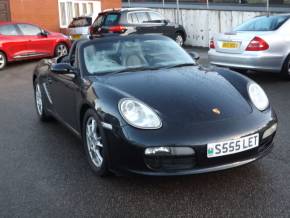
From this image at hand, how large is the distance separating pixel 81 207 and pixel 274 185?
1.66m

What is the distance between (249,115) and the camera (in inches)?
162

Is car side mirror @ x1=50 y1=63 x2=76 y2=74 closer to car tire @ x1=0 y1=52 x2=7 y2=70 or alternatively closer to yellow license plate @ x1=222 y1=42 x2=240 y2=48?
yellow license plate @ x1=222 y1=42 x2=240 y2=48

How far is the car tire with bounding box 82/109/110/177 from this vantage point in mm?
4211

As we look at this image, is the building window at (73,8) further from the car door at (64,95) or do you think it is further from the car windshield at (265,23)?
the car door at (64,95)

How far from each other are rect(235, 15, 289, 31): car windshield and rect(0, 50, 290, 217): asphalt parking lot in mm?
4217

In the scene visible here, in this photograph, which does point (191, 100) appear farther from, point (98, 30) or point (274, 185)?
point (98, 30)

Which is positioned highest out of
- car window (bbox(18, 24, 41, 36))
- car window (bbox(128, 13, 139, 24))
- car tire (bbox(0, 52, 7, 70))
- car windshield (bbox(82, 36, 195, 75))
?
car windshield (bbox(82, 36, 195, 75))

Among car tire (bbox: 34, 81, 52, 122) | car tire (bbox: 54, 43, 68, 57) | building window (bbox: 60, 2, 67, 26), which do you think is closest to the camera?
car tire (bbox: 34, 81, 52, 122)

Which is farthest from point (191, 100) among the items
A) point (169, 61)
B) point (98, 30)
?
point (98, 30)

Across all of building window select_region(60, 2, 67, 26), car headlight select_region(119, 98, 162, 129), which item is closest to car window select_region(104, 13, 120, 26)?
building window select_region(60, 2, 67, 26)

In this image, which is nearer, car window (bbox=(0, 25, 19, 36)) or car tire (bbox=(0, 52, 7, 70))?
car tire (bbox=(0, 52, 7, 70))

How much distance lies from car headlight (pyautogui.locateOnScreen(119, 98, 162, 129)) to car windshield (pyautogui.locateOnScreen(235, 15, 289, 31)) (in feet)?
19.5

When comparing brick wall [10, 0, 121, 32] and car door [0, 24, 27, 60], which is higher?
brick wall [10, 0, 121, 32]

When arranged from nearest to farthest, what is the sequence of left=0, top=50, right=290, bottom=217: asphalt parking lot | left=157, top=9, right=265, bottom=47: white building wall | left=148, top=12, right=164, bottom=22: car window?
left=0, top=50, right=290, bottom=217: asphalt parking lot → left=157, top=9, right=265, bottom=47: white building wall → left=148, top=12, right=164, bottom=22: car window
